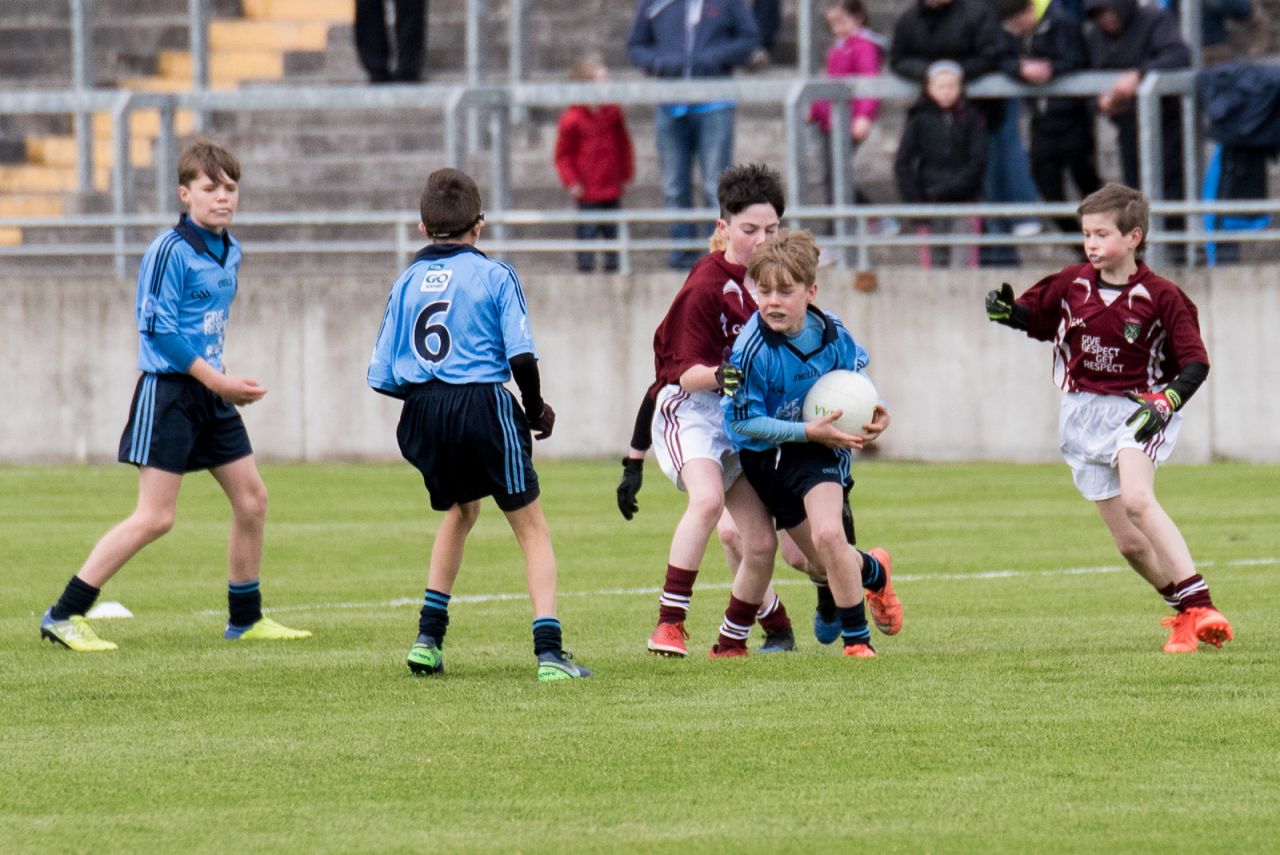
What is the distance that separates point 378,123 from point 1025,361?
911cm

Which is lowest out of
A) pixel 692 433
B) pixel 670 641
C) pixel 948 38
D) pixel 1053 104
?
pixel 670 641

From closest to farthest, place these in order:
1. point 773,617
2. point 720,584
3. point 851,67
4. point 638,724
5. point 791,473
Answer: point 638,724 → point 791,473 → point 773,617 → point 720,584 → point 851,67

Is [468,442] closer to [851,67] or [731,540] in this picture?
[731,540]

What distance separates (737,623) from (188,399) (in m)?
2.35

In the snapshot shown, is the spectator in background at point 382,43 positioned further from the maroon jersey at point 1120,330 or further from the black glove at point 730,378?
the black glove at point 730,378

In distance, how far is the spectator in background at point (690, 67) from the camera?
65.9 feet

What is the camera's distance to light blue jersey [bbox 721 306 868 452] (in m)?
8.45

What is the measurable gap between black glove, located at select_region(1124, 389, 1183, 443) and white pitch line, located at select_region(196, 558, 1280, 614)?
3.17 meters

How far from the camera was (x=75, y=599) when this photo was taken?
31.3 feet

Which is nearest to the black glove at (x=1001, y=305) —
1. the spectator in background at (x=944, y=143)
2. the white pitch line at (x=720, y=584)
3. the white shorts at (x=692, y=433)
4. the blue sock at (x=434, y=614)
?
the white shorts at (x=692, y=433)

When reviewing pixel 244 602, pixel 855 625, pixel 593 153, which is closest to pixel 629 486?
pixel 855 625

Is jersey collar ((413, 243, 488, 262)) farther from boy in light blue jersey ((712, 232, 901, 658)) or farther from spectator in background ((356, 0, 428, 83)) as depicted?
spectator in background ((356, 0, 428, 83))

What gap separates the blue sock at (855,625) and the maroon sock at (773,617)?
52 centimetres

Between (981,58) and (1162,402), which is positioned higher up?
(981,58)
